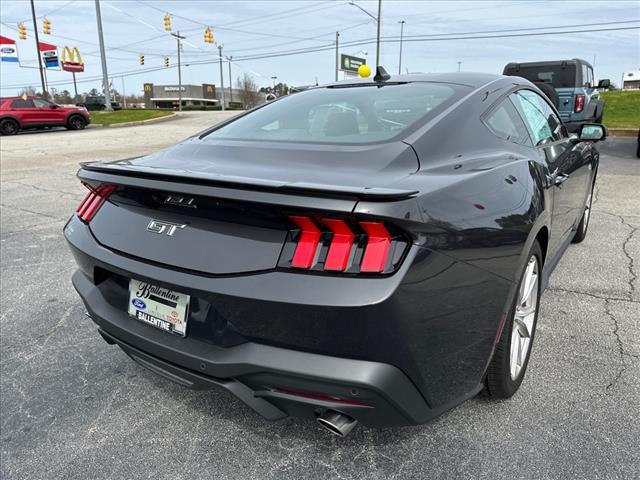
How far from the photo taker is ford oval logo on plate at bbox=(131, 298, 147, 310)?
80.0 inches

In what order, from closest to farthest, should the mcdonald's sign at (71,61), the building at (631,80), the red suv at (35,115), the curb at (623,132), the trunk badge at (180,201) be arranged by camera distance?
the trunk badge at (180,201) < the curb at (623,132) < the red suv at (35,115) < the mcdonald's sign at (71,61) < the building at (631,80)

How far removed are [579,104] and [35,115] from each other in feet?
70.7

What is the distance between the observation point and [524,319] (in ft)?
8.34

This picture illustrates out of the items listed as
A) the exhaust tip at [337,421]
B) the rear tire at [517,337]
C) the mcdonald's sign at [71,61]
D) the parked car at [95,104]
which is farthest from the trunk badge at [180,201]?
the parked car at [95,104]

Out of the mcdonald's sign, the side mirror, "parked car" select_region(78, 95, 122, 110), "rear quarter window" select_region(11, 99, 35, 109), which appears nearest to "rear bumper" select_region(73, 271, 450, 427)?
the side mirror

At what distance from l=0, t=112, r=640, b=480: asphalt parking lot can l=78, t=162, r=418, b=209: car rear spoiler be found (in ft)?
2.88

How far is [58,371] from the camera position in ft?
9.20

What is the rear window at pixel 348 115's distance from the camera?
237 cm

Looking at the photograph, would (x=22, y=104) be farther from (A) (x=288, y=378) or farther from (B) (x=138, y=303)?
(A) (x=288, y=378)

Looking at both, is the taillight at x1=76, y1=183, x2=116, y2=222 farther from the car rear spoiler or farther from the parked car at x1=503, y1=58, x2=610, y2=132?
the parked car at x1=503, y1=58, x2=610, y2=132

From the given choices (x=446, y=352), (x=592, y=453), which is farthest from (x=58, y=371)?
(x=592, y=453)

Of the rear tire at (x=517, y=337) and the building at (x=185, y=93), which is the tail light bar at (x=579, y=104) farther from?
the building at (x=185, y=93)

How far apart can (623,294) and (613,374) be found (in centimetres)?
128

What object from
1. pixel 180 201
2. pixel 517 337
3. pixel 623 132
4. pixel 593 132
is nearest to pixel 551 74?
pixel 623 132
